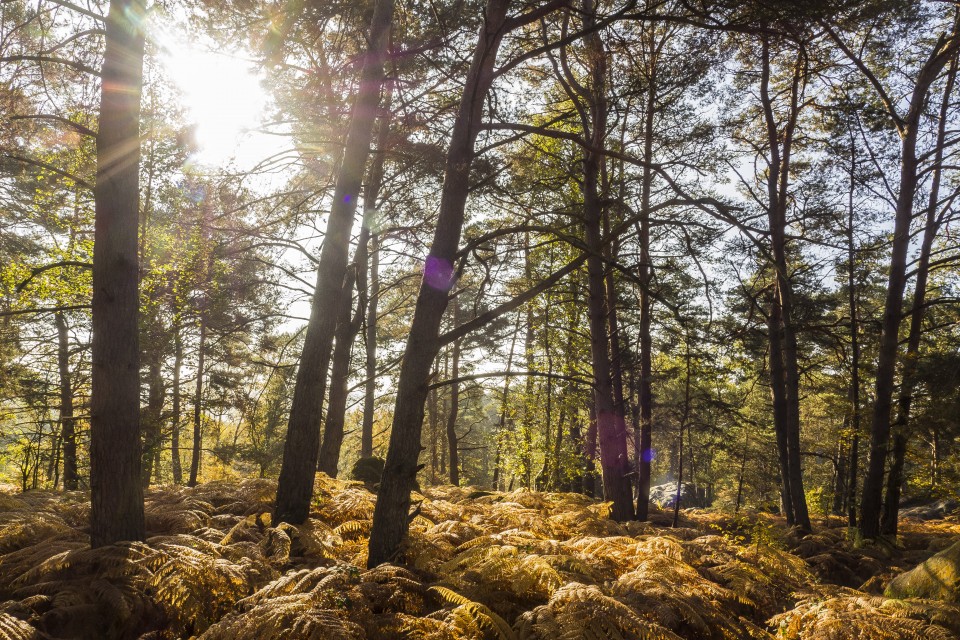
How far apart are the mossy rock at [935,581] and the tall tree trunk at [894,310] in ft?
20.8

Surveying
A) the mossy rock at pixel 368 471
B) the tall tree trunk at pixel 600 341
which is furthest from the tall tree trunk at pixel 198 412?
the tall tree trunk at pixel 600 341

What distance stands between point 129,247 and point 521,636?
4.19 m

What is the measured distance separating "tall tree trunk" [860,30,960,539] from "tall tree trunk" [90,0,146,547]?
41.8 ft

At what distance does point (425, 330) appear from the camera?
360 centimetres

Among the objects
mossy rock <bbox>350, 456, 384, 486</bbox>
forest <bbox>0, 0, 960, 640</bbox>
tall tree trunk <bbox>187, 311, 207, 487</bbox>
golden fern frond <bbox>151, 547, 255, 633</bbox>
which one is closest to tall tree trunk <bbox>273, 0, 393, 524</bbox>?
forest <bbox>0, 0, 960, 640</bbox>

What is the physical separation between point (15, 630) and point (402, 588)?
213 centimetres

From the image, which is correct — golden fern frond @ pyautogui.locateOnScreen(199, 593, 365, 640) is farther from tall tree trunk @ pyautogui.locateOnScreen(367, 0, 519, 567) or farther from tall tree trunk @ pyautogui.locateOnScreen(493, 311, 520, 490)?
tall tree trunk @ pyautogui.locateOnScreen(493, 311, 520, 490)

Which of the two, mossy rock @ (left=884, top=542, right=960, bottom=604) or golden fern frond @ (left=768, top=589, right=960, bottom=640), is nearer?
golden fern frond @ (left=768, top=589, right=960, bottom=640)

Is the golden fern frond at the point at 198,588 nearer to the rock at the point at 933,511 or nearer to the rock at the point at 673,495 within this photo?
the rock at the point at 933,511

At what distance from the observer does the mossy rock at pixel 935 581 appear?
429cm

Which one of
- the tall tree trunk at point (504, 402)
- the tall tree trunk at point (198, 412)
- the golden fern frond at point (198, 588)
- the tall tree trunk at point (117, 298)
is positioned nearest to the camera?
the golden fern frond at point (198, 588)

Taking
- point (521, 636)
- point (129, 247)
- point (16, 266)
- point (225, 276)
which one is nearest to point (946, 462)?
point (521, 636)

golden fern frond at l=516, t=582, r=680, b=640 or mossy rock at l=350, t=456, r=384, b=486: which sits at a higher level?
golden fern frond at l=516, t=582, r=680, b=640

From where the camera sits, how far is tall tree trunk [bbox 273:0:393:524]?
16.4 feet
